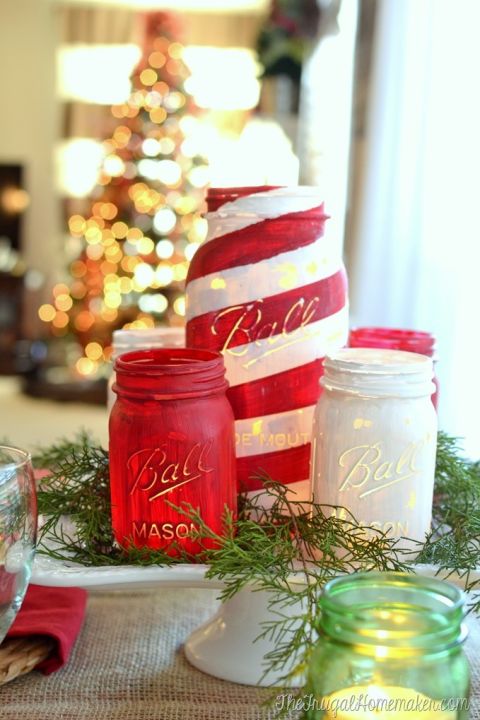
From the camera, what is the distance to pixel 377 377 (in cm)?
71

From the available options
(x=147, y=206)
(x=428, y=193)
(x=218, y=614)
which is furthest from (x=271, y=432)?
(x=147, y=206)

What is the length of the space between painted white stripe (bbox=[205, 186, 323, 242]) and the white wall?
18.8 feet

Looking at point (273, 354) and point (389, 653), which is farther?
point (273, 354)

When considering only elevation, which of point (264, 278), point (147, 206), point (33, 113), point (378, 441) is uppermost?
point (33, 113)

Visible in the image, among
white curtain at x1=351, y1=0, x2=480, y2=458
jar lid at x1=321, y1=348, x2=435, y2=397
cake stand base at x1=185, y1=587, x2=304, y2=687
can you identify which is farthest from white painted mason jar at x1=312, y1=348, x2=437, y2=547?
white curtain at x1=351, y1=0, x2=480, y2=458

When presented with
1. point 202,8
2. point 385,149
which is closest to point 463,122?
point 385,149

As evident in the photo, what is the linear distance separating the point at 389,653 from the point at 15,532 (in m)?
0.30

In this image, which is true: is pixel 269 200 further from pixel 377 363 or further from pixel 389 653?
pixel 389 653

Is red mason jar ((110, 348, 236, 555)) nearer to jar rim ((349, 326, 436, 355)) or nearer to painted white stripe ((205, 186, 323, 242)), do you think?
painted white stripe ((205, 186, 323, 242))

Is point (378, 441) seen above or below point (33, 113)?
below

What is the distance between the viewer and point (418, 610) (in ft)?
1.73

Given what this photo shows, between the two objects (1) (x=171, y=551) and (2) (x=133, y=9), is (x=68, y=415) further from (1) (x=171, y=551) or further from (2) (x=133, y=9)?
(1) (x=171, y=551)

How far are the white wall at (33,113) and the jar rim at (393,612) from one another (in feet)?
19.8

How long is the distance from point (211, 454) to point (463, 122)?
49.8 inches
